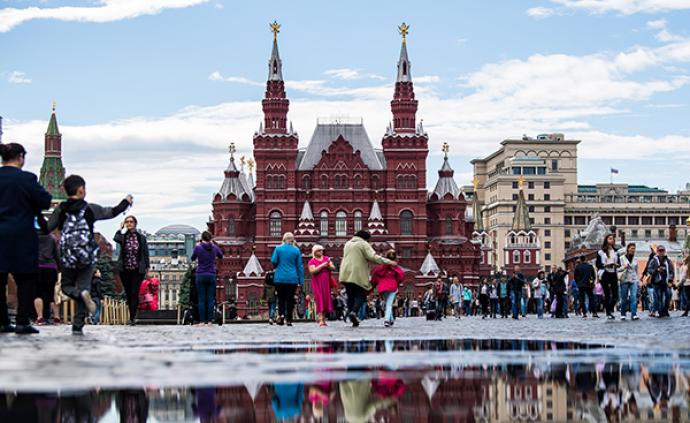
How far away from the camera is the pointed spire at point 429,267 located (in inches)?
3821

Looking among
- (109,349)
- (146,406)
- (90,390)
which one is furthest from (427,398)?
(109,349)

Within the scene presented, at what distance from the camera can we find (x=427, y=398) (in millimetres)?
6852

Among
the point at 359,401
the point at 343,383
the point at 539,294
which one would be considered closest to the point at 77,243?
the point at 343,383

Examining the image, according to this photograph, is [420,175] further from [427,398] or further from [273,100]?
[427,398]

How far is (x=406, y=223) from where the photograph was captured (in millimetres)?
99250

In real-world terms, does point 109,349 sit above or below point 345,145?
below

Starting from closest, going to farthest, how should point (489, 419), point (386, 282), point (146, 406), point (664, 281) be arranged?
point (489, 419) < point (146, 406) < point (386, 282) < point (664, 281)

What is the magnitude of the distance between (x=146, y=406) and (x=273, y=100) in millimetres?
93370

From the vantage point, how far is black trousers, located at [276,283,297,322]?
21.7 meters

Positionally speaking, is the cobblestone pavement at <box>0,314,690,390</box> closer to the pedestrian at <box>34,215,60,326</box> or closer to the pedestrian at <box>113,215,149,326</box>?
the pedestrian at <box>113,215,149,326</box>

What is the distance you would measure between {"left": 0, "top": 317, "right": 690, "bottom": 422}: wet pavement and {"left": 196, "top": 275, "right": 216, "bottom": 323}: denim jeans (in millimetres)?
9182

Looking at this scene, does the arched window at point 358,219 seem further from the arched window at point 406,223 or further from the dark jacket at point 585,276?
the dark jacket at point 585,276

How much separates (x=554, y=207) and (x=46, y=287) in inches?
5915

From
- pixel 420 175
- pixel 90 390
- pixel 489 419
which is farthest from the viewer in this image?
pixel 420 175
